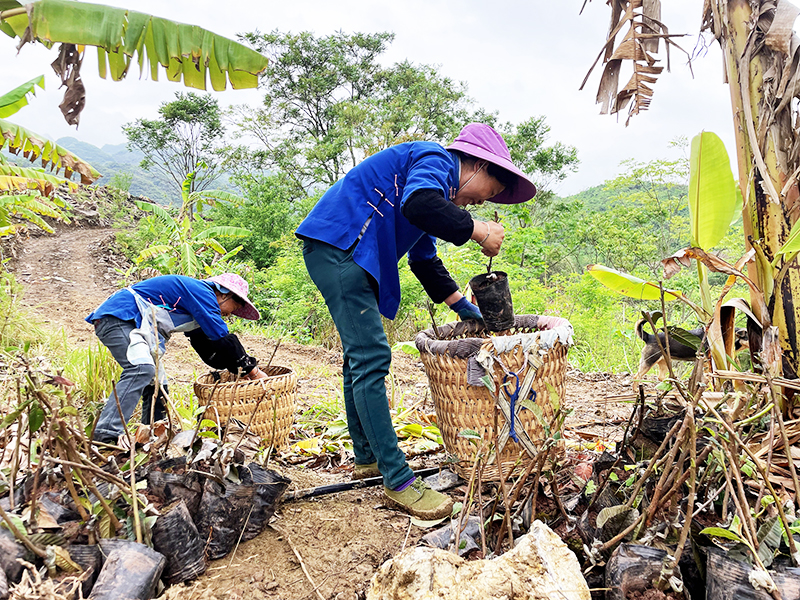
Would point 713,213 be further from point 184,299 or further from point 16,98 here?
point 16,98

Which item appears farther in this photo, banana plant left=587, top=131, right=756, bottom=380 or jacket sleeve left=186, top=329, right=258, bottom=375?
jacket sleeve left=186, top=329, right=258, bottom=375

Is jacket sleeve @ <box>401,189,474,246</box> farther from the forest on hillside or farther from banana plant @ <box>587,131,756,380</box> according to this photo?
the forest on hillside

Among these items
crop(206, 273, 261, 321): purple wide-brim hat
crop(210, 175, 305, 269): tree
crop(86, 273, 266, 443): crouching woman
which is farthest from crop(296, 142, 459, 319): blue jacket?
crop(210, 175, 305, 269): tree

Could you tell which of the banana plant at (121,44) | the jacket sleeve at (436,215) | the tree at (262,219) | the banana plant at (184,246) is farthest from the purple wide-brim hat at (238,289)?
the tree at (262,219)

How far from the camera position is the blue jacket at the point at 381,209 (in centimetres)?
198

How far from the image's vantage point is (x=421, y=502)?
1906 millimetres

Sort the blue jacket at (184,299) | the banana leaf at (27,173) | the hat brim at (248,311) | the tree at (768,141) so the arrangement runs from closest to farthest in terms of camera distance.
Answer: the tree at (768,141) < the blue jacket at (184,299) < the hat brim at (248,311) < the banana leaf at (27,173)

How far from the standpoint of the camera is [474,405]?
6.72 feet

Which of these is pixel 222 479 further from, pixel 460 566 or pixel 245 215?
pixel 245 215

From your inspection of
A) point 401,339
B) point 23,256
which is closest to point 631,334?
point 401,339

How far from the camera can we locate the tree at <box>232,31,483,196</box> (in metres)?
14.6

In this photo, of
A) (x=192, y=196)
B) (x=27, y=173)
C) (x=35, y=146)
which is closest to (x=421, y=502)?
(x=35, y=146)

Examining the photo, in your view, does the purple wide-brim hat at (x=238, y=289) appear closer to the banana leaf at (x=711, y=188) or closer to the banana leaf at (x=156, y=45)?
the banana leaf at (x=156, y=45)

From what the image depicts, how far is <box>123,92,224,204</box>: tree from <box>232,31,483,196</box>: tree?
2460mm
